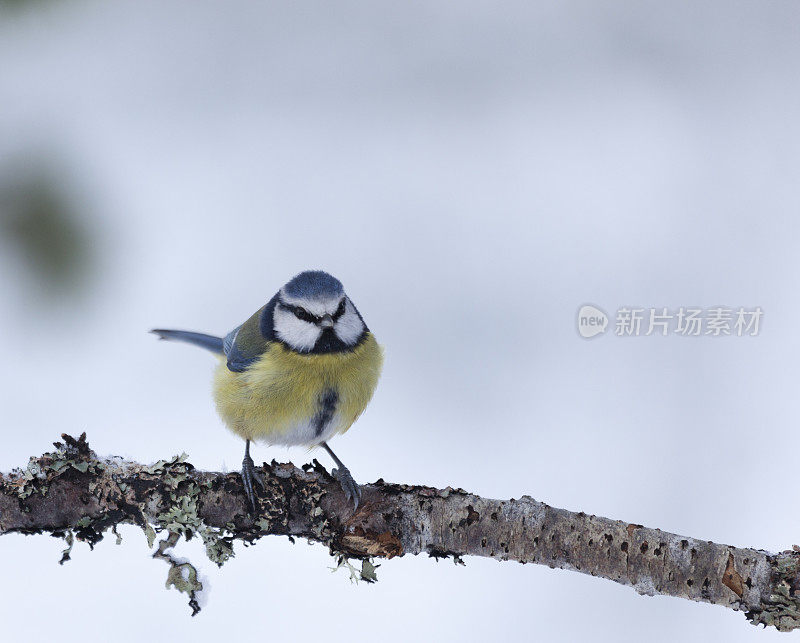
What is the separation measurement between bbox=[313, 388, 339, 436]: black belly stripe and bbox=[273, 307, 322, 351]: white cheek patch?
0.24 feet

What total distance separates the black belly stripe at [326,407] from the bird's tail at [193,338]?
0.31 meters

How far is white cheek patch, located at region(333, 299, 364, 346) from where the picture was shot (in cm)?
111

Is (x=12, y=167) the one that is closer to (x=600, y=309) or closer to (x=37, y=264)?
(x=37, y=264)

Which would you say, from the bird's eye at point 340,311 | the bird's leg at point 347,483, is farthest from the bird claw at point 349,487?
the bird's eye at point 340,311

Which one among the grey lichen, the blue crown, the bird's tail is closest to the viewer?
the grey lichen

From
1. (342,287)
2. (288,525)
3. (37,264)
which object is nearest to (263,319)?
(342,287)

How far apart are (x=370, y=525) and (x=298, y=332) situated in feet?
1.01

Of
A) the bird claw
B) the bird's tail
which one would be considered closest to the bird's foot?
the bird claw

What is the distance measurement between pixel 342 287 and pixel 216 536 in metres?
0.39

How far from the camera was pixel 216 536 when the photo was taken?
0.97 metres

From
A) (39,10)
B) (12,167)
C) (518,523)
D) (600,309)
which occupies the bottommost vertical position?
(518,523)

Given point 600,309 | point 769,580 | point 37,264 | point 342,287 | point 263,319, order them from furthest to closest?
point 600,309
point 263,319
point 342,287
point 769,580
point 37,264

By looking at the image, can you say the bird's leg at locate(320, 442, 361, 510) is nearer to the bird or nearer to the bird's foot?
the bird

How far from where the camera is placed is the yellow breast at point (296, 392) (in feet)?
3.58
